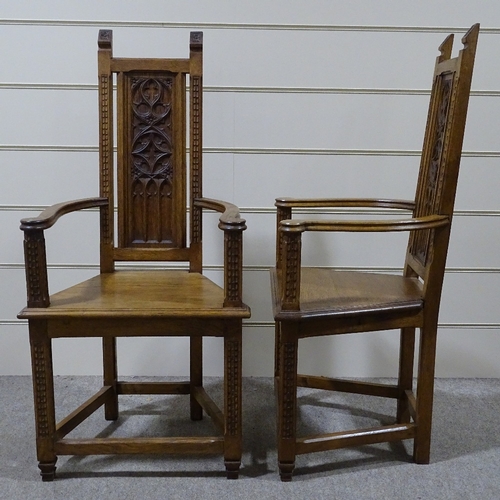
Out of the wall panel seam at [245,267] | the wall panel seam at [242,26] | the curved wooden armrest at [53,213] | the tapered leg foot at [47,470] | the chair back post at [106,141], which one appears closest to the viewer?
the curved wooden armrest at [53,213]

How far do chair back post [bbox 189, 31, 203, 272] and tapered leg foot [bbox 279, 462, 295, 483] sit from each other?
647 millimetres

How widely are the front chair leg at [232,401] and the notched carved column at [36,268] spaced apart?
1.57ft

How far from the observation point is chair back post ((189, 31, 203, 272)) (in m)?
1.79

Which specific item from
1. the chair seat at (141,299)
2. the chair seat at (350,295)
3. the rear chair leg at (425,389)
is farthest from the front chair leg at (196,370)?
the rear chair leg at (425,389)

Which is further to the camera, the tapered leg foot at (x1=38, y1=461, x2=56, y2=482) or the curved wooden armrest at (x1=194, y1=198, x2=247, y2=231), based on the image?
the tapered leg foot at (x1=38, y1=461, x2=56, y2=482)

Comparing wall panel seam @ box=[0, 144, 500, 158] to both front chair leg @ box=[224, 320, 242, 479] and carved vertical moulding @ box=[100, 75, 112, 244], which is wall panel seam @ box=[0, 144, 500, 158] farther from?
front chair leg @ box=[224, 320, 242, 479]

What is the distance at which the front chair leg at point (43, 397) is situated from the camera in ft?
4.83

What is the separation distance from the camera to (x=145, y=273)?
1.84 metres

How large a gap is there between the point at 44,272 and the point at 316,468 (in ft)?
3.02

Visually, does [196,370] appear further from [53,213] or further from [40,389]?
[53,213]

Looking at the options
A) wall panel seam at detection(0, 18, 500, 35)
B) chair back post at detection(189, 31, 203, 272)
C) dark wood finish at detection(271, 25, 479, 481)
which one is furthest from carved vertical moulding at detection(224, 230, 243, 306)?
wall panel seam at detection(0, 18, 500, 35)

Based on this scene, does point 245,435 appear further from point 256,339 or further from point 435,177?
A: point 435,177

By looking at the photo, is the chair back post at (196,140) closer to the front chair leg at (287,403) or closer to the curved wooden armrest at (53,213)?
the curved wooden armrest at (53,213)

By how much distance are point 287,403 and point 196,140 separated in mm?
843
